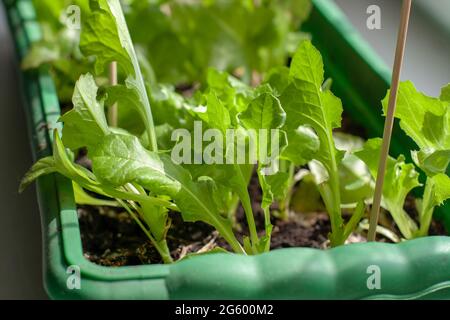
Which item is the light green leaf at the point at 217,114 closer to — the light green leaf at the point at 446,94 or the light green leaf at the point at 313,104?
the light green leaf at the point at 313,104

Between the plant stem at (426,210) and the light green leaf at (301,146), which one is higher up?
the light green leaf at (301,146)

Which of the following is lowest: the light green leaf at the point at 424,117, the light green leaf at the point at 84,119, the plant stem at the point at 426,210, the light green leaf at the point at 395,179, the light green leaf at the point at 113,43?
the plant stem at the point at 426,210

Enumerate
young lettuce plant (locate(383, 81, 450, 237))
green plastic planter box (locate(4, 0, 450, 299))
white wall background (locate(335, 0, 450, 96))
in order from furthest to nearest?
white wall background (locate(335, 0, 450, 96))
young lettuce plant (locate(383, 81, 450, 237))
green plastic planter box (locate(4, 0, 450, 299))

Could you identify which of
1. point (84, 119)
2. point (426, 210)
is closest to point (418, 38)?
point (426, 210)

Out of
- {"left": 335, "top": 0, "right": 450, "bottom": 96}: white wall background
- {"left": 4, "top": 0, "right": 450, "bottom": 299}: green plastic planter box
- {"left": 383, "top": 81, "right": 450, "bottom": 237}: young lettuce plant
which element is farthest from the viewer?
{"left": 335, "top": 0, "right": 450, "bottom": 96}: white wall background

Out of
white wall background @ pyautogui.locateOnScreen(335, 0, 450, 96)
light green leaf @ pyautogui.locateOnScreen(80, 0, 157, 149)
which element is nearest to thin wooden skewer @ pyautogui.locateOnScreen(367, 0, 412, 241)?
light green leaf @ pyautogui.locateOnScreen(80, 0, 157, 149)

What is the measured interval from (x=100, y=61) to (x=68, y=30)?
245mm

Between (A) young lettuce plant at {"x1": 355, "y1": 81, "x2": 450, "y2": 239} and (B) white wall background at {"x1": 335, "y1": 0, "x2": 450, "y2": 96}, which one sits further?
(B) white wall background at {"x1": 335, "y1": 0, "x2": 450, "y2": 96}

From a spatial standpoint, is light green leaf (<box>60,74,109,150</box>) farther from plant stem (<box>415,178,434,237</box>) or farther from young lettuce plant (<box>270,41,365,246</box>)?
plant stem (<box>415,178,434,237</box>)

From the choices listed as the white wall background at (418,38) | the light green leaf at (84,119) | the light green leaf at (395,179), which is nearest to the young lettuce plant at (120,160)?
the light green leaf at (84,119)

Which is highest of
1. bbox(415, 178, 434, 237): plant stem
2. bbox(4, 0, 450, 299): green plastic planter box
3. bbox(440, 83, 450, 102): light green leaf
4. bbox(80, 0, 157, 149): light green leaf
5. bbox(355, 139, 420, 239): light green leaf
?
bbox(80, 0, 157, 149): light green leaf

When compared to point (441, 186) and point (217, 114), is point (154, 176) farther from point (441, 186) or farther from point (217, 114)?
point (441, 186)

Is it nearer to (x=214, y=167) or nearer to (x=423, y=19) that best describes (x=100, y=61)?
(x=214, y=167)

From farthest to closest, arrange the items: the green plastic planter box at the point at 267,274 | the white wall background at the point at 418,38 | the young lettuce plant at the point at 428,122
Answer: the white wall background at the point at 418,38 < the young lettuce plant at the point at 428,122 < the green plastic planter box at the point at 267,274
